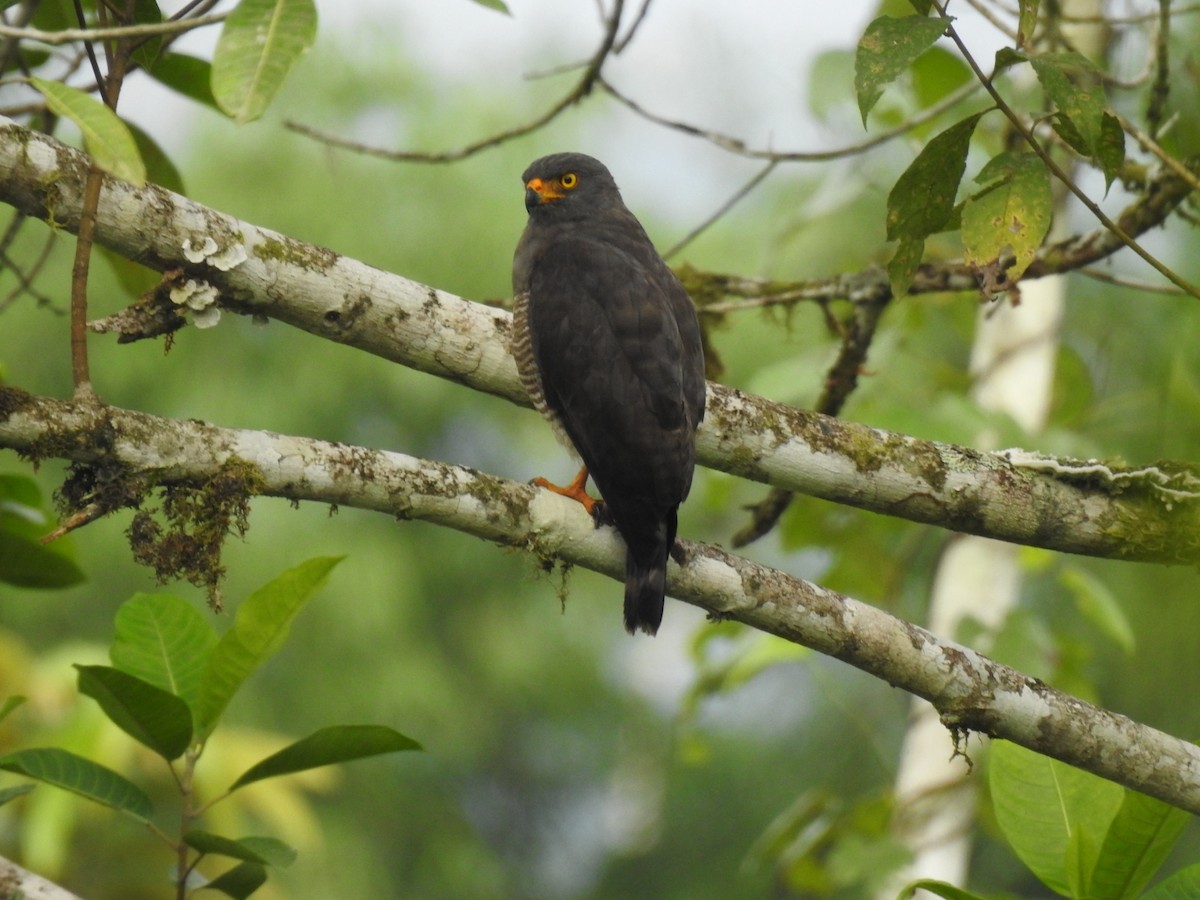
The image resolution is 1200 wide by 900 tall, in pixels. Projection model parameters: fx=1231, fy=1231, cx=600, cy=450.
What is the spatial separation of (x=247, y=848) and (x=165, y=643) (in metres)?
0.45

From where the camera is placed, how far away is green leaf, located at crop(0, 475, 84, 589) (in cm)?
299

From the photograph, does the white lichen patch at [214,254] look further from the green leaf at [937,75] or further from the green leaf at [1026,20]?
the green leaf at [937,75]

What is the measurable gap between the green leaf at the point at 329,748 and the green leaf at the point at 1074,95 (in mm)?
1658

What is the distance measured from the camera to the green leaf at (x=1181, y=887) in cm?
233

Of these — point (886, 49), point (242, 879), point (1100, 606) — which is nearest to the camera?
point (886, 49)

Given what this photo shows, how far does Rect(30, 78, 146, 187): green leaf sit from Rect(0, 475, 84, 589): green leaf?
53.6 inches

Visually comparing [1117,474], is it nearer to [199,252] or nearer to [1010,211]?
[1010,211]

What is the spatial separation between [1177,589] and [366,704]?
886 centimetres

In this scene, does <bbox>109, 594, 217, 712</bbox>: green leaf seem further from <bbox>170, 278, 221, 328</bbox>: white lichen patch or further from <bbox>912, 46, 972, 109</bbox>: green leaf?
<bbox>912, 46, 972, 109</bbox>: green leaf

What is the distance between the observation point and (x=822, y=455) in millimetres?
2781

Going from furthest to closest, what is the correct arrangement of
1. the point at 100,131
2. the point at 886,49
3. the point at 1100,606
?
the point at 1100,606, the point at 886,49, the point at 100,131

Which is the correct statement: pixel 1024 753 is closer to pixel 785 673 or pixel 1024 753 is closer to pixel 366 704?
pixel 366 704

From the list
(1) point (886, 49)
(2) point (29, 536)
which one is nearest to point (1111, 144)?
(1) point (886, 49)

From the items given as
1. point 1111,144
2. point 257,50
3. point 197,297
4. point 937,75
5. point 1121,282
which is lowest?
point 197,297
